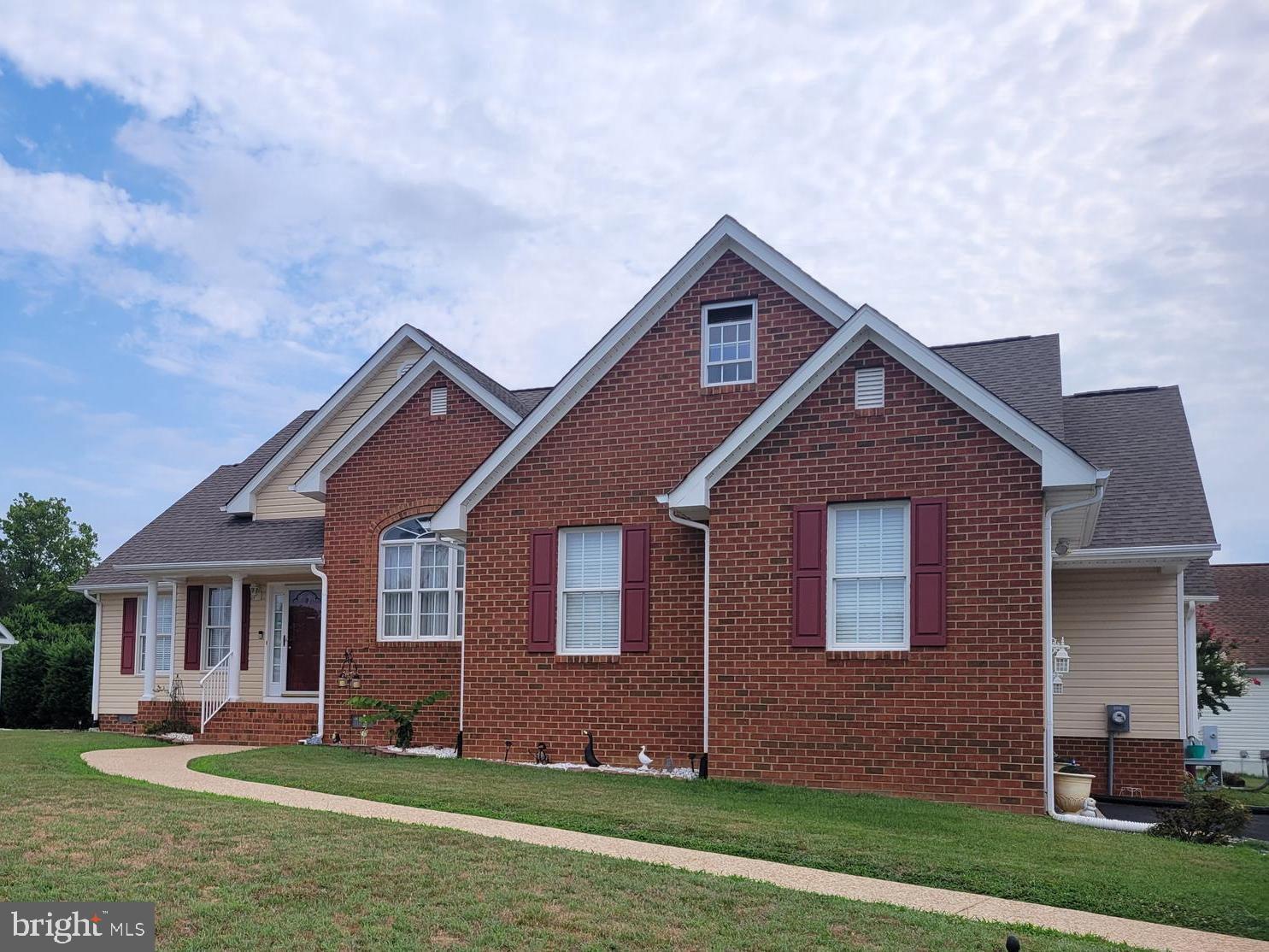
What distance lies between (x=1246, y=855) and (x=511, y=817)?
261 inches

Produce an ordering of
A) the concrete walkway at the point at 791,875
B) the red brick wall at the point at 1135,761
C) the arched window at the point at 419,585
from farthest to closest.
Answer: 1. the arched window at the point at 419,585
2. the red brick wall at the point at 1135,761
3. the concrete walkway at the point at 791,875

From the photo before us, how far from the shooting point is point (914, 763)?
1364cm

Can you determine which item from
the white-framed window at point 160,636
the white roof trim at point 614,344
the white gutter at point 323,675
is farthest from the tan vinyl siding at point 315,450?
the white roof trim at point 614,344

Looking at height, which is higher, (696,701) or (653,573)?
(653,573)

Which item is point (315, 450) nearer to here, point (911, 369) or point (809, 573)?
point (809, 573)

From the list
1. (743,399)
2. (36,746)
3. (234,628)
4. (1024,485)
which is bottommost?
(36,746)

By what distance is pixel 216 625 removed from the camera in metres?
23.0

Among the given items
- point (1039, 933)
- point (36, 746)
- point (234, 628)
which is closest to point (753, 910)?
point (1039, 933)

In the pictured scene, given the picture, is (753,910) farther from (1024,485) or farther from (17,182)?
(17,182)

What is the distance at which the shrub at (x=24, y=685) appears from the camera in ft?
96.5

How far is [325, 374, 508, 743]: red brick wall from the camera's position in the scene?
18953 mm

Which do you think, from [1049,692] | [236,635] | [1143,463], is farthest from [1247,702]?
[236,635]

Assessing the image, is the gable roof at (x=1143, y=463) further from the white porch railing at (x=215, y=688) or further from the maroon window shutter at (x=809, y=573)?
the white porch railing at (x=215, y=688)

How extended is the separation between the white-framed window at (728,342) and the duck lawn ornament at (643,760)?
4.92 meters
